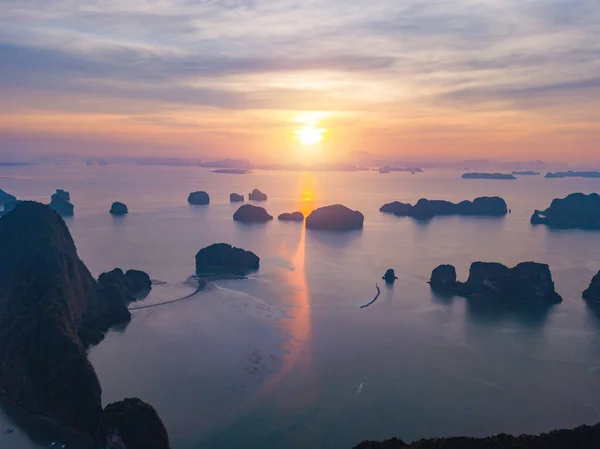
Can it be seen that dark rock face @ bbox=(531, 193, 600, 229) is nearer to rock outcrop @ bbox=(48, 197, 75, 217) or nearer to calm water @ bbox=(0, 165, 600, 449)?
calm water @ bbox=(0, 165, 600, 449)

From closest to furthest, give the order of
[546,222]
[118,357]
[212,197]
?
[118,357]
[546,222]
[212,197]

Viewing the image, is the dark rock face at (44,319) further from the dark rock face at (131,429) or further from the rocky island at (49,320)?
the dark rock face at (131,429)

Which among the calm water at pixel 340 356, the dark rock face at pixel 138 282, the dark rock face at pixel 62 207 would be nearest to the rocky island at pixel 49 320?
the calm water at pixel 340 356

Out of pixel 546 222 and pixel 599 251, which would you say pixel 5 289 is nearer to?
pixel 599 251

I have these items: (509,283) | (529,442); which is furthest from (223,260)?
(529,442)

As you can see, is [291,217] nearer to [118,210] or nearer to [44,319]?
[118,210]

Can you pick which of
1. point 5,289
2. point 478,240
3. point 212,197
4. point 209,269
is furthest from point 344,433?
point 212,197

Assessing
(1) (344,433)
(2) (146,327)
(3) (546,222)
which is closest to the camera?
(1) (344,433)
